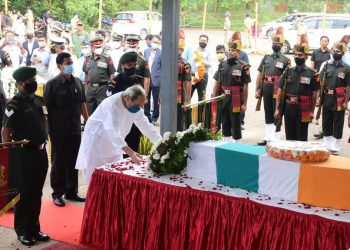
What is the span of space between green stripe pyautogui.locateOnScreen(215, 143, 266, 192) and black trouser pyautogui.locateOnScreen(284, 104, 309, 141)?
3.53m

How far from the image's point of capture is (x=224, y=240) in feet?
15.0

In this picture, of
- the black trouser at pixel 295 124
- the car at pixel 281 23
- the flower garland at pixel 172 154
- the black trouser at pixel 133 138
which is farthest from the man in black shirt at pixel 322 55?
the car at pixel 281 23

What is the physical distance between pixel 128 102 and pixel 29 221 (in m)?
1.56

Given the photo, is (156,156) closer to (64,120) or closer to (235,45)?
(64,120)

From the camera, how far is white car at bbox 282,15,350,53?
21516mm

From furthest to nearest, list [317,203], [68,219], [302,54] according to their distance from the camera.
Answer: [302,54], [68,219], [317,203]

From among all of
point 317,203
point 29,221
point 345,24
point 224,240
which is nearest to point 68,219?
point 29,221

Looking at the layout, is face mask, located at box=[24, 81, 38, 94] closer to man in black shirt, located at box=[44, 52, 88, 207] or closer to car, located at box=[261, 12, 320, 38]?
man in black shirt, located at box=[44, 52, 88, 207]

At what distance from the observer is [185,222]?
15.8 feet

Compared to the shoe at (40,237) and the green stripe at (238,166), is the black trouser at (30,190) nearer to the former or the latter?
the shoe at (40,237)

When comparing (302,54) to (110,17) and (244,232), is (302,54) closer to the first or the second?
(244,232)

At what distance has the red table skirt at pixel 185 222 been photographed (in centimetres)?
418

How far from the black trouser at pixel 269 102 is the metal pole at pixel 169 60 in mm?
3477

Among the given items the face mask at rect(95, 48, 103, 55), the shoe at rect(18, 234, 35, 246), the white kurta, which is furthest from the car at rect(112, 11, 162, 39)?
the shoe at rect(18, 234, 35, 246)
